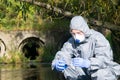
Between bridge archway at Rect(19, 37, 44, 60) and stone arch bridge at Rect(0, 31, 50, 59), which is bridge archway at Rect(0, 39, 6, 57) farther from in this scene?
bridge archway at Rect(19, 37, 44, 60)

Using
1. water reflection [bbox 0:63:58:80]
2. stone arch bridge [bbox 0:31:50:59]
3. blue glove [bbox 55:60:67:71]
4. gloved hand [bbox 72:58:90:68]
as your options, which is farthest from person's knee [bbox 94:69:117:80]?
stone arch bridge [bbox 0:31:50:59]

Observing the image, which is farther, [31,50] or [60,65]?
[31,50]

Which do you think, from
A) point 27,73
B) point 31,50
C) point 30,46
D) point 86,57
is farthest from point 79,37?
point 31,50

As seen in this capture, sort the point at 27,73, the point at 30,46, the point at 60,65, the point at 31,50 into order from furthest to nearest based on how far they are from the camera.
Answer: the point at 31,50, the point at 30,46, the point at 27,73, the point at 60,65

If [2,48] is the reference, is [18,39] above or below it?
above

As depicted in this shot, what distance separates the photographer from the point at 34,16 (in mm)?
29891

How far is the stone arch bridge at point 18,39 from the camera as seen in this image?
2769 centimetres

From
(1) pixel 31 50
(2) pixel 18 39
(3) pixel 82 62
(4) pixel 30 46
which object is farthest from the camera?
(1) pixel 31 50

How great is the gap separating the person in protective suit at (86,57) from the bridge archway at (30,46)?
21544mm

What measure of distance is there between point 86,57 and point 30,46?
23052 millimetres

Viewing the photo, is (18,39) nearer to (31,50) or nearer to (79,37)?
(31,50)

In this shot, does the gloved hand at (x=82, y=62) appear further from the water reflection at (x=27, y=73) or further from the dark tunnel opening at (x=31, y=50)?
the dark tunnel opening at (x=31, y=50)

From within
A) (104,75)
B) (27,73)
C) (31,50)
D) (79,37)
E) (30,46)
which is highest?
(79,37)

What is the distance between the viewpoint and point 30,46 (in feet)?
96.2
